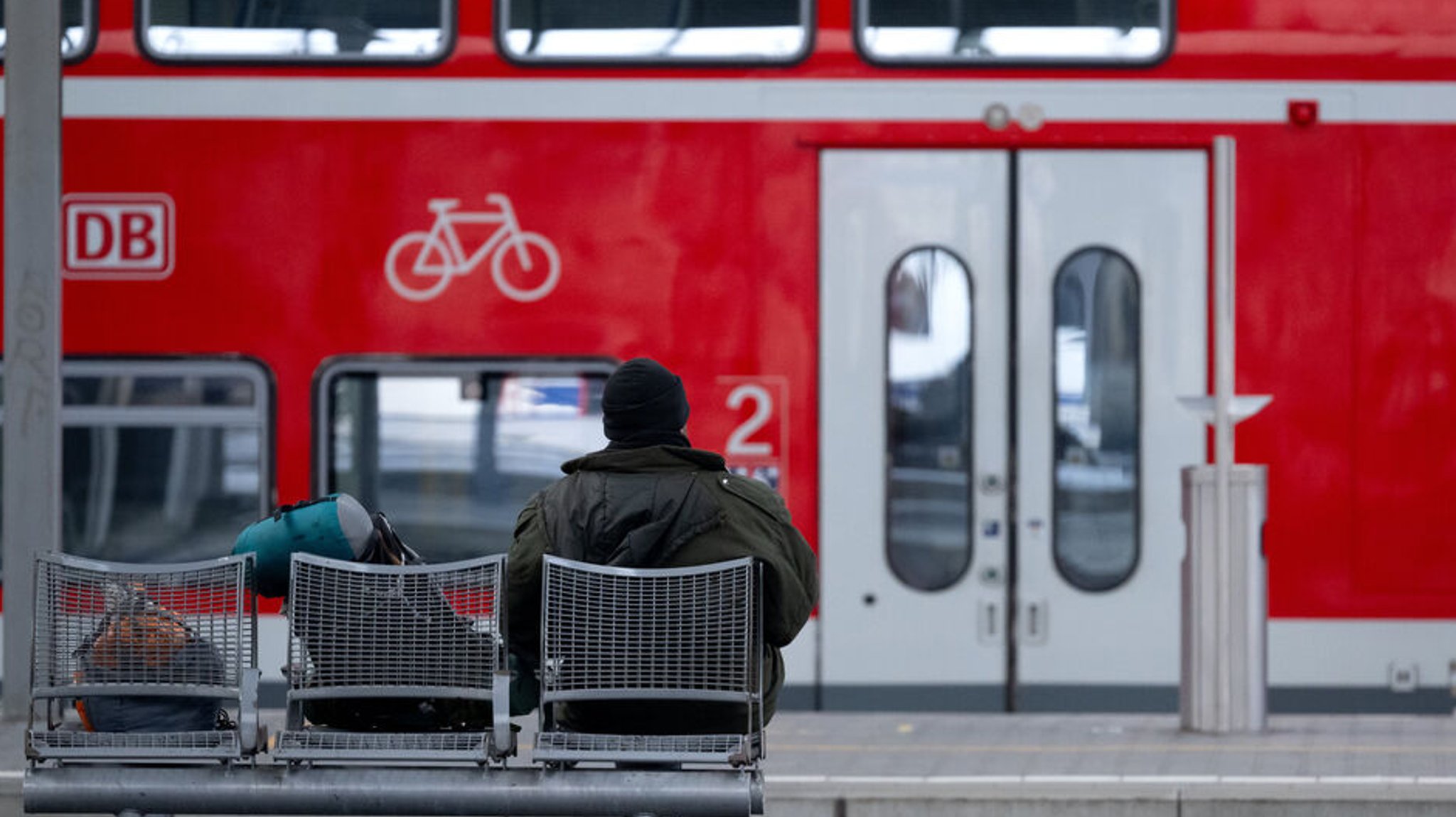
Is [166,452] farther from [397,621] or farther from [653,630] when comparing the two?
[653,630]

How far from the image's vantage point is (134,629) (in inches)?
206

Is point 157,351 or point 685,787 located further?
point 157,351

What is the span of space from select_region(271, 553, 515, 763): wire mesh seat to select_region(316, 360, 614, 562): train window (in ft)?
11.9

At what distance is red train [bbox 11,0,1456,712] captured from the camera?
29.1 ft

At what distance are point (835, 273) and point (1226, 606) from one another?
6.56ft

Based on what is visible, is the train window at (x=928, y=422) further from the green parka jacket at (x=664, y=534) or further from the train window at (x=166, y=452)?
the green parka jacket at (x=664, y=534)

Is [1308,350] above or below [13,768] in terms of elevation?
above

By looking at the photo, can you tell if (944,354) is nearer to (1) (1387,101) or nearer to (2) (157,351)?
(1) (1387,101)

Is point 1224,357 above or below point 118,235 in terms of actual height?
below

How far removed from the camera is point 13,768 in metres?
7.62

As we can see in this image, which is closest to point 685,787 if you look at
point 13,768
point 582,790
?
point 582,790

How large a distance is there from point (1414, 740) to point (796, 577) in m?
3.99

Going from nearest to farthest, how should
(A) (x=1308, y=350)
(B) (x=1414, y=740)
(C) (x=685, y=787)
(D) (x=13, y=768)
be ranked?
1. (C) (x=685, y=787)
2. (D) (x=13, y=768)
3. (B) (x=1414, y=740)
4. (A) (x=1308, y=350)

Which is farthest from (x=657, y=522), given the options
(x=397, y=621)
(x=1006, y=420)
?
(x=1006, y=420)
